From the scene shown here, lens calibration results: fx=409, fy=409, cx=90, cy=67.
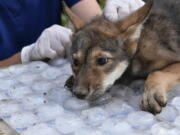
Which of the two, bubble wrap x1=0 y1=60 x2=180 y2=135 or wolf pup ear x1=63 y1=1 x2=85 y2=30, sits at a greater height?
wolf pup ear x1=63 y1=1 x2=85 y2=30

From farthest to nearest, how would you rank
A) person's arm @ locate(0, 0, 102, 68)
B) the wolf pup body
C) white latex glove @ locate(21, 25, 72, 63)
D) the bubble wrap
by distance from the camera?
person's arm @ locate(0, 0, 102, 68) → white latex glove @ locate(21, 25, 72, 63) → the wolf pup body → the bubble wrap

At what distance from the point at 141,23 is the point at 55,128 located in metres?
0.69

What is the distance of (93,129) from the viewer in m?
1.63

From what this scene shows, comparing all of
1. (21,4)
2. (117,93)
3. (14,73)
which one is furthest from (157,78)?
(21,4)

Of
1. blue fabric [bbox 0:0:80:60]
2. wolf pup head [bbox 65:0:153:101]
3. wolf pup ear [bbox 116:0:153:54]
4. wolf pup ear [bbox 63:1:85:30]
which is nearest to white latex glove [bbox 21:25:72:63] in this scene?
wolf pup ear [bbox 63:1:85:30]

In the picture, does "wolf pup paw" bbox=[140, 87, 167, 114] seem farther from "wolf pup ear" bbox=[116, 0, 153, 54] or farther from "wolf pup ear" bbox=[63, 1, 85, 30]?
"wolf pup ear" bbox=[63, 1, 85, 30]

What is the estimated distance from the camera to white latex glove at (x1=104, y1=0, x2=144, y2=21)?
246 centimetres

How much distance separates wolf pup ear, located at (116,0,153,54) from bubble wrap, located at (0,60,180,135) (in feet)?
0.71

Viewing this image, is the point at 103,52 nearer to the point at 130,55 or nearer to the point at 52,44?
the point at 130,55

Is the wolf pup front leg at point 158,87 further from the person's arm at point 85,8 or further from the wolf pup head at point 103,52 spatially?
the person's arm at point 85,8

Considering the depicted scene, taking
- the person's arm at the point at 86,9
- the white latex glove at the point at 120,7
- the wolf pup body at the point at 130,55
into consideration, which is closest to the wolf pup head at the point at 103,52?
the wolf pup body at the point at 130,55

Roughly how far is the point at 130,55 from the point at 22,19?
1.28m

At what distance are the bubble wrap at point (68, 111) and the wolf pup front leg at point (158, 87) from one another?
0.04 m

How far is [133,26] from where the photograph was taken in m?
2.01
